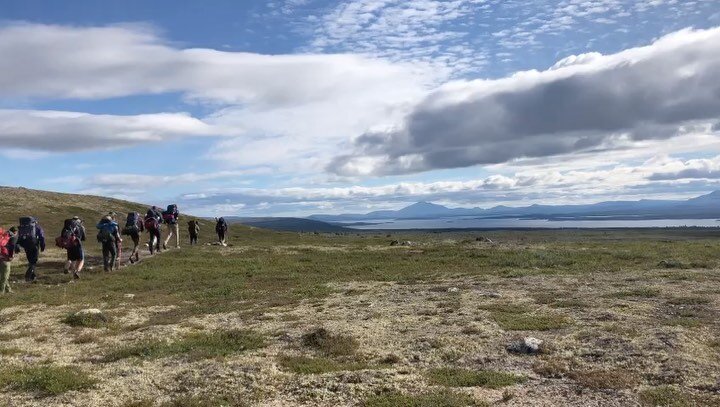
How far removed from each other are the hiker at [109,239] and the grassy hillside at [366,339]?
163 centimetres

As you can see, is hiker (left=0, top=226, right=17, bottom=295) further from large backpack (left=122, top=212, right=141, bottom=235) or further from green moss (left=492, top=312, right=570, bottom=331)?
green moss (left=492, top=312, right=570, bottom=331)

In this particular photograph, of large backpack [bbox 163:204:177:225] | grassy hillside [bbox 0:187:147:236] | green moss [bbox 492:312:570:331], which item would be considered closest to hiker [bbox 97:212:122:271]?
large backpack [bbox 163:204:177:225]

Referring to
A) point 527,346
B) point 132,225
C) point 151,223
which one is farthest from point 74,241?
point 527,346

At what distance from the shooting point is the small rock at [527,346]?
51.1 ft

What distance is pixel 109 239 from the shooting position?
3441 cm

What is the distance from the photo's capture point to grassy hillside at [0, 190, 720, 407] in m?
12.7

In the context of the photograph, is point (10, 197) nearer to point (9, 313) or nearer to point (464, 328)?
point (9, 313)

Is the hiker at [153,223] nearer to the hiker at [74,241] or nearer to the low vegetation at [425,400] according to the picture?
the hiker at [74,241]

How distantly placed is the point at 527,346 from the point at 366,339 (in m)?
5.18

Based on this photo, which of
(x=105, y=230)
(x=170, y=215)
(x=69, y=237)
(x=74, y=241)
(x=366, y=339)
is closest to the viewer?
(x=366, y=339)

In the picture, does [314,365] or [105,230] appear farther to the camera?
[105,230]

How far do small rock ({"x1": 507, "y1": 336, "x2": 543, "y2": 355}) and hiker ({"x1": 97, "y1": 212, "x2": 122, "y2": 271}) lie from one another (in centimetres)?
2753

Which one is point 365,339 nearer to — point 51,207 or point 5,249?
point 5,249

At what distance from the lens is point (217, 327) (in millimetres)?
20344
